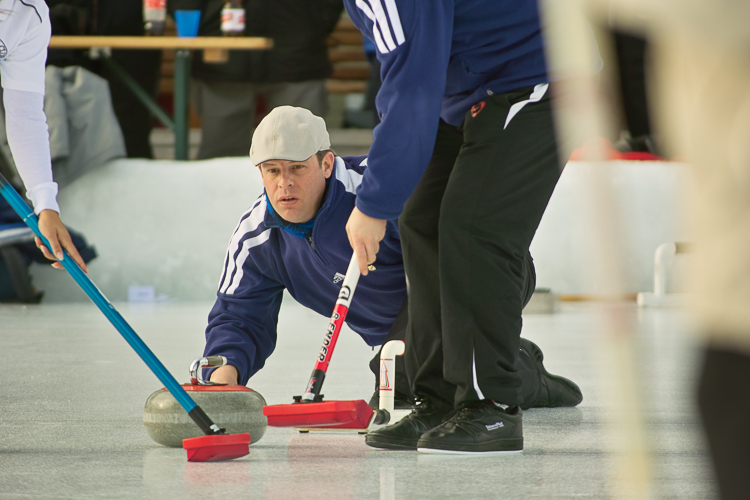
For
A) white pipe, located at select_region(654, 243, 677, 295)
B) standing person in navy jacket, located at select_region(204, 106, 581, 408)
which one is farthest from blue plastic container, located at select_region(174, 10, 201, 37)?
standing person in navy jacket, located at select_region(204, 106, 581, 408)

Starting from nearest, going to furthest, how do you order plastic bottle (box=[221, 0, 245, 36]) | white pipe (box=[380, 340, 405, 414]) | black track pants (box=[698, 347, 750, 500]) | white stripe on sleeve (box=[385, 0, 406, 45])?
1. black track pants (box=[698, 347, 750, 500])
2. white stripe on sleeve (box=[385, 0, 406, 45])
3. white pipe (box=[380, 340, 405, 414])
4. plastic bottle (box=[221, 0, 245, 36])

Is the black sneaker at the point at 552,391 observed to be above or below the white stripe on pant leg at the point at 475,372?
below

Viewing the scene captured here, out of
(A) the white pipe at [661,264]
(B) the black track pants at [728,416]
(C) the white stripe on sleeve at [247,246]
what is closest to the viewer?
(B) the black track pants at [728,416]

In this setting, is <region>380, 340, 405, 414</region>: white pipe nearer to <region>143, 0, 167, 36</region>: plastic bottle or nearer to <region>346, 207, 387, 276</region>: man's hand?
<region>346, 207, 387, 276</region>: man's hand

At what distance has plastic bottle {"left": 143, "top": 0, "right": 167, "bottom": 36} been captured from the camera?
5.59m

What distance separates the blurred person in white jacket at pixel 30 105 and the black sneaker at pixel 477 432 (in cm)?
78

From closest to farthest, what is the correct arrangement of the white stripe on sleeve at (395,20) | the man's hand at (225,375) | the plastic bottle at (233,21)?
the white stripe on sleeve at (395,20)
the man's hand at (225,375)
the plastic bottle at (233,21)

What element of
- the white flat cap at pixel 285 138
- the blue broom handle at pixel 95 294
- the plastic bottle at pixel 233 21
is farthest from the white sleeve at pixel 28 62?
the plastic bottle at pixel 233 21

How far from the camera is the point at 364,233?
1.64m

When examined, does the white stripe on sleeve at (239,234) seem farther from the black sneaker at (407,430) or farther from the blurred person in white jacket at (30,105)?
the black sneaker at (407,430)

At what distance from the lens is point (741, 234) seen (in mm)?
666

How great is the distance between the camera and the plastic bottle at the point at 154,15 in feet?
18.3

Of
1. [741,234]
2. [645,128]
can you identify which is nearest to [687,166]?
[741,234]

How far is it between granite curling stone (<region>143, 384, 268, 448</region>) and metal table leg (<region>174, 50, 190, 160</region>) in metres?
4.21
